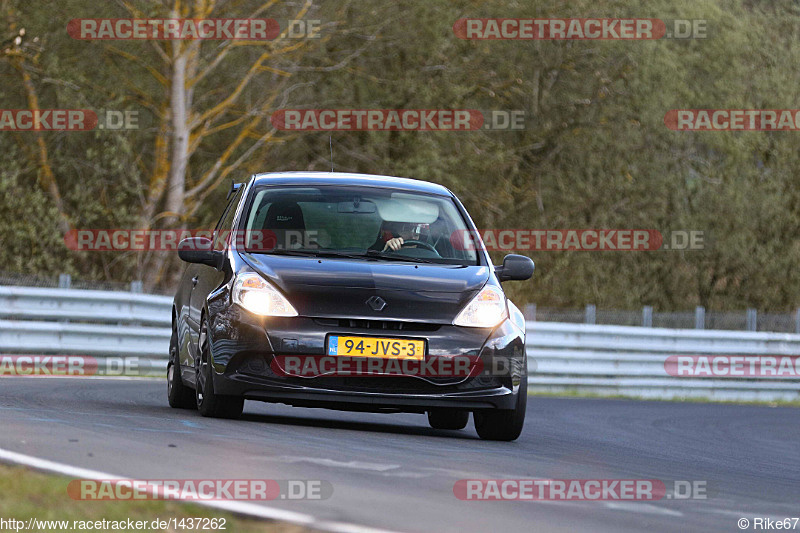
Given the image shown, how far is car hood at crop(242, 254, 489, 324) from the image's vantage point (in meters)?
8.89

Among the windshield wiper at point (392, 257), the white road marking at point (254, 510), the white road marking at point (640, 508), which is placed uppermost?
the windshield wiper at point (392, 257)

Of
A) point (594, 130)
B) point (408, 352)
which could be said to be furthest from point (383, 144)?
point (408, 352)

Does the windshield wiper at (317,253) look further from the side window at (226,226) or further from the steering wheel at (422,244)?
the side window at (226,226)

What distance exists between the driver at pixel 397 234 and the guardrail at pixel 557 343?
7544 millimetres

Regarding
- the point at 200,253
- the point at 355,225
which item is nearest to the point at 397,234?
the point at 355,225

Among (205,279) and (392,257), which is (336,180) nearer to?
(392,257)

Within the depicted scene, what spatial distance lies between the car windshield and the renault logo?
0.67m

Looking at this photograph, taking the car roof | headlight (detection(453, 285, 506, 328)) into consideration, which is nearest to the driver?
the car roof

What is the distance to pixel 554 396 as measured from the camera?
1872cm

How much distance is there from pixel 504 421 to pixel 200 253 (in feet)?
7.16

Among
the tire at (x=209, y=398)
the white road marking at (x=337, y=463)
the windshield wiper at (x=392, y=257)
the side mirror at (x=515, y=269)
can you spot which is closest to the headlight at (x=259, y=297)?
the tire at (x=209, y=398)

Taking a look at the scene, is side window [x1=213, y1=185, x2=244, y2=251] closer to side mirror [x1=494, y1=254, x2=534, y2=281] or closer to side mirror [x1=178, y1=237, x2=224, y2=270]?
side mirror [x1=178, y1=237, x2=224, y2=270]

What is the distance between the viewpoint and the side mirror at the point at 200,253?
967 centimetres

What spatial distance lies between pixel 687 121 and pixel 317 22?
33.7 feet
